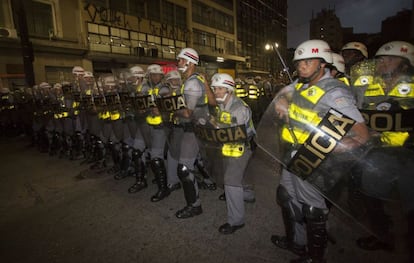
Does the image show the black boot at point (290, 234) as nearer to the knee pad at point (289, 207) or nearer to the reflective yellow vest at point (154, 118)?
the knee pad at point (289, 207)

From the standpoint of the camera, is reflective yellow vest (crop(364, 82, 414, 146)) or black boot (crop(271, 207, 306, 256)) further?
black boot (crop(271, 207, 306, 256))

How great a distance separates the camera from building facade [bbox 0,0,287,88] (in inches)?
571

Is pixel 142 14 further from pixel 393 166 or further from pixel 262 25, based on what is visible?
pixel 262 25

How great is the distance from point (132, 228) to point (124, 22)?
68.7ft

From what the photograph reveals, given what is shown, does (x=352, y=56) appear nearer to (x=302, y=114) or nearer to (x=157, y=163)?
(x=302, y=114)

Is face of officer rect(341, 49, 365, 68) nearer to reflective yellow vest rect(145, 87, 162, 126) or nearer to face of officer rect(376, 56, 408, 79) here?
face of officer rect(376, 56, 408, 79)

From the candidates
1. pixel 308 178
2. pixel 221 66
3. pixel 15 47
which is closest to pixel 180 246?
pixel 308 178

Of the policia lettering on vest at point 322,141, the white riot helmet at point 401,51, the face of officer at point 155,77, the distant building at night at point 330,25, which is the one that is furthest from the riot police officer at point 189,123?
the distant building at night at point 330,25

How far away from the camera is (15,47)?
48.7 ft

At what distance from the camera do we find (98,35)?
18.6 m

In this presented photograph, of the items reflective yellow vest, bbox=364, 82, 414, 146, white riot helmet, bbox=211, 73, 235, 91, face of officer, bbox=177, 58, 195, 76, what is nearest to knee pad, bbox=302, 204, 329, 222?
reflective yellow vest, bbox=364, 82, 414, 146

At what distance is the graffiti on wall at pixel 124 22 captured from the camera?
1834cm

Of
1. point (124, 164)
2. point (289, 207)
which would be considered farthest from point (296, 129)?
point (124, 164)

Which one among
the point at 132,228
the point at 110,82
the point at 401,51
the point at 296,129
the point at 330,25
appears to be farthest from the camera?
the point at 330,25
